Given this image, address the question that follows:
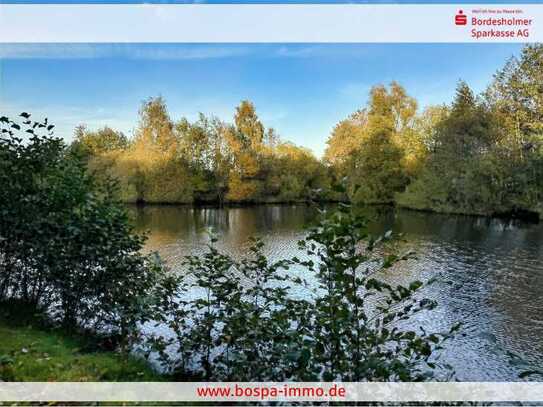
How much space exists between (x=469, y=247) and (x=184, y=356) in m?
9.87

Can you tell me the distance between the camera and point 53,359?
→ 2619mm

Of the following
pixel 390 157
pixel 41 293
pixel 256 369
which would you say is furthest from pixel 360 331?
pixel 390 157

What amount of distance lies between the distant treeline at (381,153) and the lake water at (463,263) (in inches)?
73.2

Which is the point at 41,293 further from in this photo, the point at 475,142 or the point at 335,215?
the point at 475,142

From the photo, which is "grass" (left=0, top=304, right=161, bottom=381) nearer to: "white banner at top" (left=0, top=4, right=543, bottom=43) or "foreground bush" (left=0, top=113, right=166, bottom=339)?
"foreground bush" (left=0, top=113, right=166, bottom=339)

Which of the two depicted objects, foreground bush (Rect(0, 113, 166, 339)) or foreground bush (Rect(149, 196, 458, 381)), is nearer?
foreground bush (Rect(149, 196, 458, 381))

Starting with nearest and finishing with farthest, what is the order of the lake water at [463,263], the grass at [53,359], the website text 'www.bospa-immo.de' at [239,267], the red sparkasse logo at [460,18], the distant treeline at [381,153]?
the website text 'www.bospa-immo.de' at [239,267], the grass at [53,359], the red sparkasse logo at [460,18], the lake water at [463,263], the distant treeline at [381,153]

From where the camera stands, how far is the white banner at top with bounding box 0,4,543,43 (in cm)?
278

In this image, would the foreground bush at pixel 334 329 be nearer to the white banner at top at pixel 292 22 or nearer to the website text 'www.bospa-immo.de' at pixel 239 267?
the website text 'www.bospa-immo.de' at pixel 239 267

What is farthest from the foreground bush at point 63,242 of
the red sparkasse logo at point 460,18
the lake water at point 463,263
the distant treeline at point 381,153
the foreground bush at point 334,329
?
the distant treeline at point 381,153

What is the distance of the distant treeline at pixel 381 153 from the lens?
1720 cm

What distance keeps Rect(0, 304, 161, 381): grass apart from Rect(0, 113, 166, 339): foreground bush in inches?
8.2

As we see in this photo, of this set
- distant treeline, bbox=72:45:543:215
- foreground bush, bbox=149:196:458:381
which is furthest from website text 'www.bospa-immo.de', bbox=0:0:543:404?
distant treeline, bbox=72:45:543:215

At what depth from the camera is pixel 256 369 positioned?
7.57 feet
